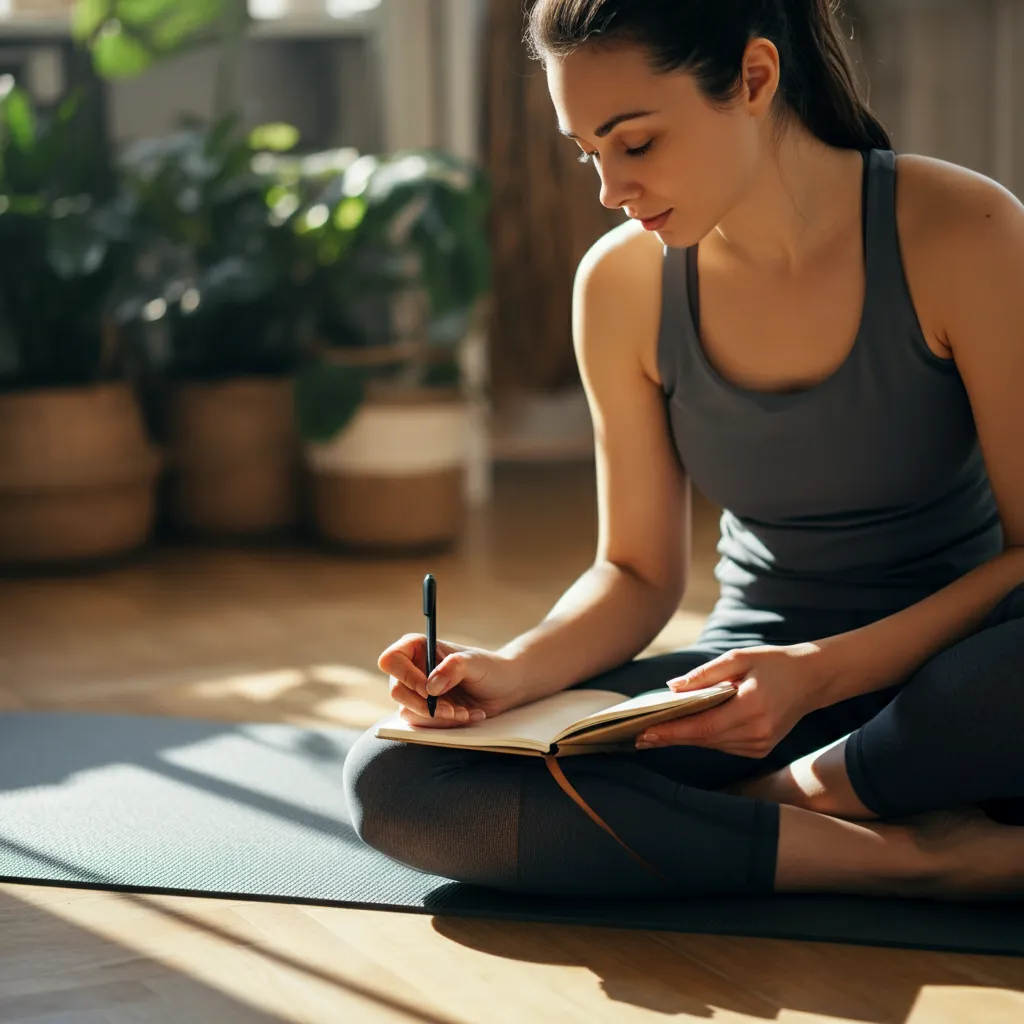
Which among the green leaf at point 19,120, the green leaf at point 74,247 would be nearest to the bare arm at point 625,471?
the green leaf at point 74,247

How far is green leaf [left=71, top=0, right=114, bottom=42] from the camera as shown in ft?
9.80

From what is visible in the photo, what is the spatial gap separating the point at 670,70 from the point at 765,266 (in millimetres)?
274

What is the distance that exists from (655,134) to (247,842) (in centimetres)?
73

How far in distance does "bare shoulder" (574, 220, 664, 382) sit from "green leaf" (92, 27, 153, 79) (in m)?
1.81

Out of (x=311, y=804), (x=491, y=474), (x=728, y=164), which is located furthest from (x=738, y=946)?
(x=491, y=474)

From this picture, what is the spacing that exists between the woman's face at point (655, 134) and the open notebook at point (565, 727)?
1.22 feet

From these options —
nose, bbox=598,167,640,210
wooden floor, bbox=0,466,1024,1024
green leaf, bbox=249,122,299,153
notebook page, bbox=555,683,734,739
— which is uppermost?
green leaf, bbox=249,122,299,153

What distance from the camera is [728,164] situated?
127 cm

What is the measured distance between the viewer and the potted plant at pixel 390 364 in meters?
2.98

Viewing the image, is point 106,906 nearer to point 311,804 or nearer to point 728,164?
point 311,804

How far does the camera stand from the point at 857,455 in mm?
1392

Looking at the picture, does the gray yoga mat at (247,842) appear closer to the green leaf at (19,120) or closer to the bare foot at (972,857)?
the bare foot at (972,857)

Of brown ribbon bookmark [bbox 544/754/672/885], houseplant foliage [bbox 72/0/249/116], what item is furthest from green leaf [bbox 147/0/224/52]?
brown ribbon bookmark [bbox 544/754/672/885]

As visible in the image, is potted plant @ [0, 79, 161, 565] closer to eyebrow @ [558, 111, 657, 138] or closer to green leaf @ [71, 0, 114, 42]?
green leaf @ [71, 0, 114, 42]
